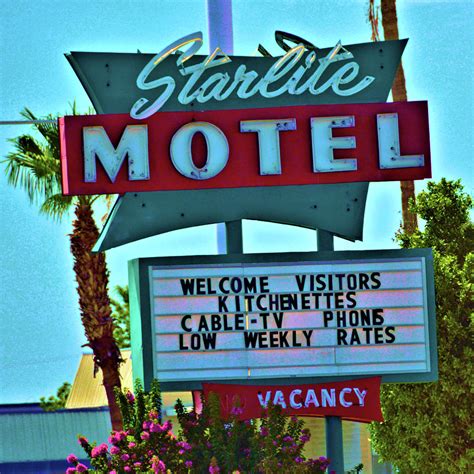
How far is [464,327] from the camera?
24359 millimetres

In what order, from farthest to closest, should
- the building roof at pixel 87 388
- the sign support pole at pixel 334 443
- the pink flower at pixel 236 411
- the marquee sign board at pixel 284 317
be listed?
1. the building roof at pixel 87 388
2. the sign support pole at pixel 334 443
3. the marquee sign board at pixel 284 317
4. the pink flower at pixel 236 411

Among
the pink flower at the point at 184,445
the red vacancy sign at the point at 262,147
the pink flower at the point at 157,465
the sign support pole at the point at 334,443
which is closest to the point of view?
the pink flower at the point at 157,465

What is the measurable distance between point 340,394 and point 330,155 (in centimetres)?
355

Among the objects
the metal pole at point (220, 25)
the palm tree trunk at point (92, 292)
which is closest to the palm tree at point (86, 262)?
the palm tree trunk at point (92, 292)

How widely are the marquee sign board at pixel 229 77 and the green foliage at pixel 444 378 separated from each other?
4.55 meters

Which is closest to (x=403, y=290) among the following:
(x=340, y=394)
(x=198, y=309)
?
(x=340, y=394)

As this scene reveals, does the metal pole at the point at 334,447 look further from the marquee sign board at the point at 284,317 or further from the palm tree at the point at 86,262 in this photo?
the palm tree at the point at 86,262

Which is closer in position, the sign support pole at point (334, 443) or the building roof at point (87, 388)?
the sign support pole at point (334, 443)

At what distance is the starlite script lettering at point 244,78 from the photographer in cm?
2075

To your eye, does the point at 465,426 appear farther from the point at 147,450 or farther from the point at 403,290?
the point at 147,450

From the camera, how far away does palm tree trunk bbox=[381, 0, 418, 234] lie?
103ft

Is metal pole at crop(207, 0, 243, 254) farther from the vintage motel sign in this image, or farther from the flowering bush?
the flowering bush

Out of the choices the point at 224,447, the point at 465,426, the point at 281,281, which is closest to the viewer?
the point at 224,447

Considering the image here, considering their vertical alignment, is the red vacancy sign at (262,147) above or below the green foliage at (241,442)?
above
